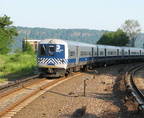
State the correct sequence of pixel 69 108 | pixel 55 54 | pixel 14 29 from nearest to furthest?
pixel 69 108 < pixel 55 54 < pixel 14 29

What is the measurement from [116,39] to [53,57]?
77949 millimetres

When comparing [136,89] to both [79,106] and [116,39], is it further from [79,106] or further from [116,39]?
[116,39]

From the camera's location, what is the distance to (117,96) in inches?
451

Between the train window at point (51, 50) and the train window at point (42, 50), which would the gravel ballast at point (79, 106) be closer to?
the train window at point (51, 50)

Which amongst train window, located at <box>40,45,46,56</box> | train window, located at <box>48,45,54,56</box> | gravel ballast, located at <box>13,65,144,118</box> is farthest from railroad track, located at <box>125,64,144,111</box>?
train window, located at <box>40,45,46,56</box>

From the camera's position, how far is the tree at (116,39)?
302 ft

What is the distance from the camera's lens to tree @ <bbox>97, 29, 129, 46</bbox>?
9194 centimetres

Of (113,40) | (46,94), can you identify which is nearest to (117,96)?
(46,94)

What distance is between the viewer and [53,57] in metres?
17.8

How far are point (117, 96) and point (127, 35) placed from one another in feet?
290

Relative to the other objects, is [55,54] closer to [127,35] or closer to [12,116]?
[12,116]

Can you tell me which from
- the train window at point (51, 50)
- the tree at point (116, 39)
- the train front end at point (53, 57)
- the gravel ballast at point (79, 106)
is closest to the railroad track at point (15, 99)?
the gravel ballast at point (79, 106)

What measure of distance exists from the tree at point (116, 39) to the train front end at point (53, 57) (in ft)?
249

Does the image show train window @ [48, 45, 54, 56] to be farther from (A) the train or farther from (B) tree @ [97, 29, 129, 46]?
(B) tree @ [97, 29, 129, 46]
